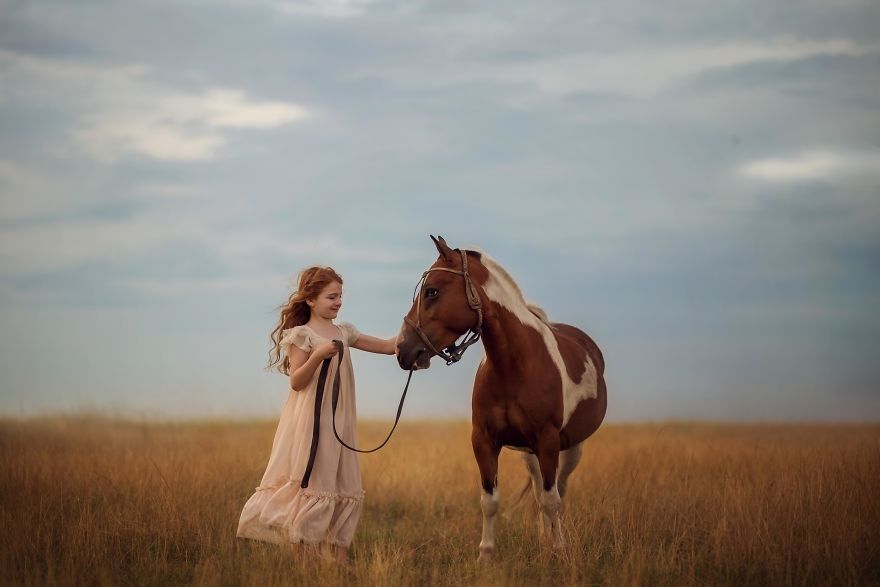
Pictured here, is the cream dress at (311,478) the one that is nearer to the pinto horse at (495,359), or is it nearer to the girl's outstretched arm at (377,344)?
the girl's outstretched arm at (377,344)

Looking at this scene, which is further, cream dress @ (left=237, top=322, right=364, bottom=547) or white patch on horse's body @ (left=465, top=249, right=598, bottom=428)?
white patch on horse's body @ (left=465, top=249, right=598, bottom=428)

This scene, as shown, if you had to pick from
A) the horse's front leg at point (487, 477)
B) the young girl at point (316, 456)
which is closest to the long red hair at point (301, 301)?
the young girl at point (316, 456)

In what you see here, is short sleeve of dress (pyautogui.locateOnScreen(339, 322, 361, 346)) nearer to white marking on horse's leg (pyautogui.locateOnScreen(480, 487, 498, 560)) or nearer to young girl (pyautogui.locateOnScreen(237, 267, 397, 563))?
young girl (pyautogui.locateOnScreen(237, 267, 397, 563))

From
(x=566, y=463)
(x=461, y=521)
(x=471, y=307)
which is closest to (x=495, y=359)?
(x=471, y=307)

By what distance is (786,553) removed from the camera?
6594 mm

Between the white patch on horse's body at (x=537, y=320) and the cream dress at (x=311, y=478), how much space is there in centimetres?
122

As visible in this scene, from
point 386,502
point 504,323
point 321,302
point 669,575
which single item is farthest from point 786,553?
point 386,502

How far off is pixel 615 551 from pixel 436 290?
260 centimetres

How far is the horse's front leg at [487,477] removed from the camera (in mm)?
6660

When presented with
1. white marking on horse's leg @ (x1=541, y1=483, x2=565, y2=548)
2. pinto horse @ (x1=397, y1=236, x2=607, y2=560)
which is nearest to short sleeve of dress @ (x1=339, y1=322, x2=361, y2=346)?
pinto horse @ (x1=397, y1=236, x2=607, y2=560)

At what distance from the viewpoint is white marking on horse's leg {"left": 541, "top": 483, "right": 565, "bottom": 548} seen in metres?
6.82

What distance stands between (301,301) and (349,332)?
1.43ft

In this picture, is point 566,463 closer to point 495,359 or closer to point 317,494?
point 495,359

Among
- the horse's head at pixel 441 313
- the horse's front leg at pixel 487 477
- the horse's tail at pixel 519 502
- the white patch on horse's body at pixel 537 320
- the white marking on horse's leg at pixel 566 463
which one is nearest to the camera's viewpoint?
the horse's head at pixel 441 313
